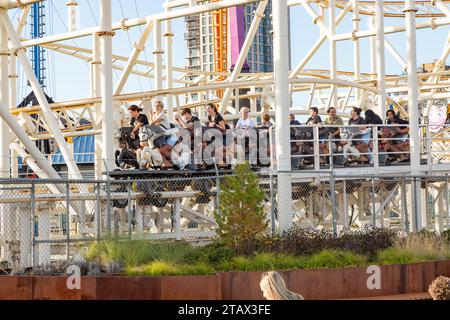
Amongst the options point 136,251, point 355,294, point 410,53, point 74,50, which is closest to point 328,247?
point 355,294

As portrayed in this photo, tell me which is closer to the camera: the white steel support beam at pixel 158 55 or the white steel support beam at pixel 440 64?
the white steel support beam at pixel 158 55

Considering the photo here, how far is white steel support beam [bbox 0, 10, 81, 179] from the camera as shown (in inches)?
1000

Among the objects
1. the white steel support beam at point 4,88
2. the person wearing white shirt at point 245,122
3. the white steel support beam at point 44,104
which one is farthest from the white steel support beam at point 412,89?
the white steel support beam at point 4,88

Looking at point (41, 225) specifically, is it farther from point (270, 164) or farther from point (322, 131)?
point (322, 131)

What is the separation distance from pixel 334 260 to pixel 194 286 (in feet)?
10.3

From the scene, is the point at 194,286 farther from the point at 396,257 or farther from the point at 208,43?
the point at 208,43

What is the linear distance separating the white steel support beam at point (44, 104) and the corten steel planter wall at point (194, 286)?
810 centimetres

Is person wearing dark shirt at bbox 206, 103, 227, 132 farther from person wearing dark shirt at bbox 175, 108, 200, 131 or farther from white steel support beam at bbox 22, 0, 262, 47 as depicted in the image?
white steel support beam at bbox 22, 0, 262, 47

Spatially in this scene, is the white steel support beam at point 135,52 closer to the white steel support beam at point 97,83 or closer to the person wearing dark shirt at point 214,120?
the white steel support beam at point 97,83

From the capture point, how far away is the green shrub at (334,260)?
18.7 metres

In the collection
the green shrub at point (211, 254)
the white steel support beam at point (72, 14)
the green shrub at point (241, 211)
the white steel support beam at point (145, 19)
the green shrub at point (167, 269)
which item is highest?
the white steel support beam at point (72, 14)

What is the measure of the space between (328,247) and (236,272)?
2978 millimetres

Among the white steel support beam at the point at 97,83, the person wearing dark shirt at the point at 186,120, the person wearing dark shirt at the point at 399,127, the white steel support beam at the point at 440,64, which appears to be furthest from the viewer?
the white steel support beam at the point at 440,64

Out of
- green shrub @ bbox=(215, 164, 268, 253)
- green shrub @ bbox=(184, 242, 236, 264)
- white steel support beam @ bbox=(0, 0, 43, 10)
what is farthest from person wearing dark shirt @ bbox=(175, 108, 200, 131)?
white steel support beam @ bbox=(0, 0, 43, 10)
